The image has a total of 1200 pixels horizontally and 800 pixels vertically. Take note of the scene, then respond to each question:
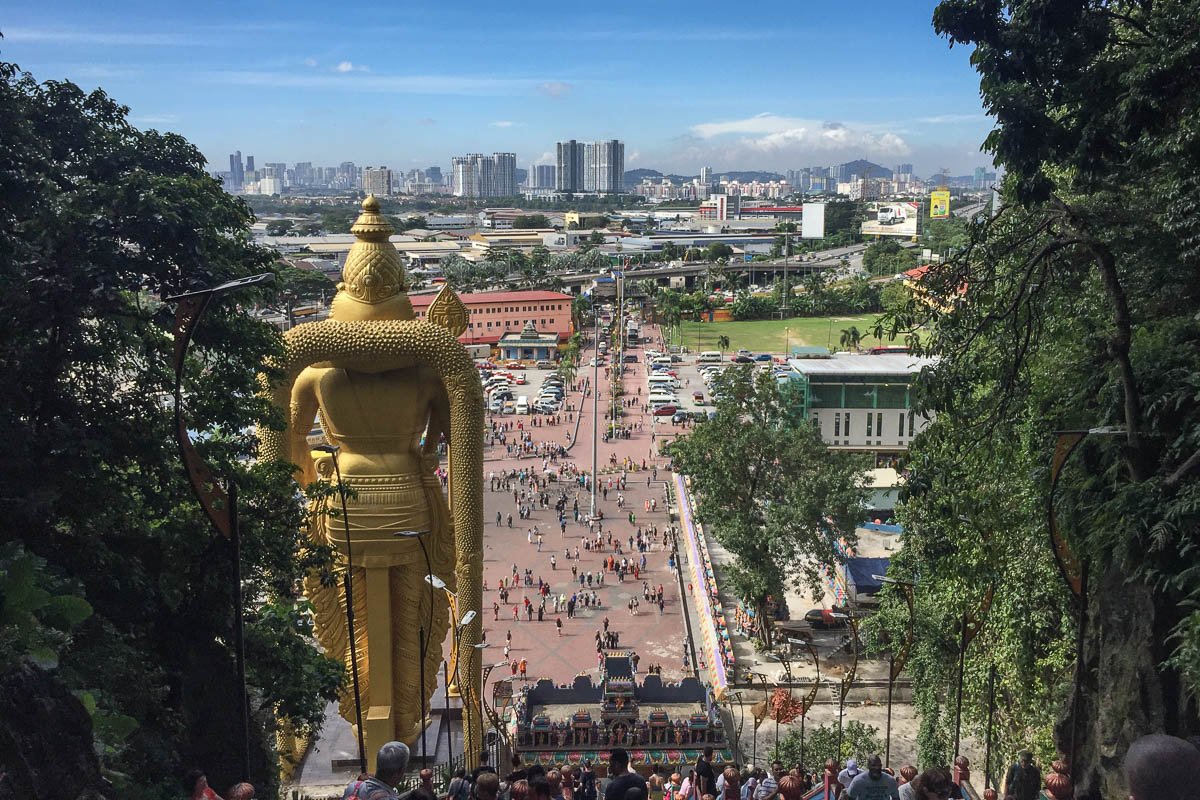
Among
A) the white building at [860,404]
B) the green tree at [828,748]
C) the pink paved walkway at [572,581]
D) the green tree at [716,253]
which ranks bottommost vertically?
the pink paved walkway at [572,581]

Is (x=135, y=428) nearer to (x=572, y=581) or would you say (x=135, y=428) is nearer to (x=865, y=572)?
(x=865, y=572)

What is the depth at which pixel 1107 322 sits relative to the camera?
9.34 metres

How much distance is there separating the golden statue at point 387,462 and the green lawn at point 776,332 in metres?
52.8

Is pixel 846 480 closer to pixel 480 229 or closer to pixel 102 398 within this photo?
pixel 102 398

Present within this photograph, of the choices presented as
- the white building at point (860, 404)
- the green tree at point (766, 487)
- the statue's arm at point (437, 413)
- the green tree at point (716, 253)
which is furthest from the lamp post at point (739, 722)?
the green tree at point (716, 253)

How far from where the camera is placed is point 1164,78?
327 inches

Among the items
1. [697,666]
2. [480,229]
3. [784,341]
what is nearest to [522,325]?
[784,341]

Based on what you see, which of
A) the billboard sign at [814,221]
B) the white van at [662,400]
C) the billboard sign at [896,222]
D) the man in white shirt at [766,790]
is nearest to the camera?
the man in white shirt at [766,790]

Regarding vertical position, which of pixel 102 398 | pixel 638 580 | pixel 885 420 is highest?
pixel 102 398

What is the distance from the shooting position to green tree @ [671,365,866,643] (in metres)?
19.6

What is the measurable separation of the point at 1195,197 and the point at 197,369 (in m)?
7.62

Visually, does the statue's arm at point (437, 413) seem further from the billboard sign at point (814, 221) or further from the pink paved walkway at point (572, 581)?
the billboard sign at point (814, 221)

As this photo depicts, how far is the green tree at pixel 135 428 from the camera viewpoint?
6.88m

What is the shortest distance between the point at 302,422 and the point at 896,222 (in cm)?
13830
